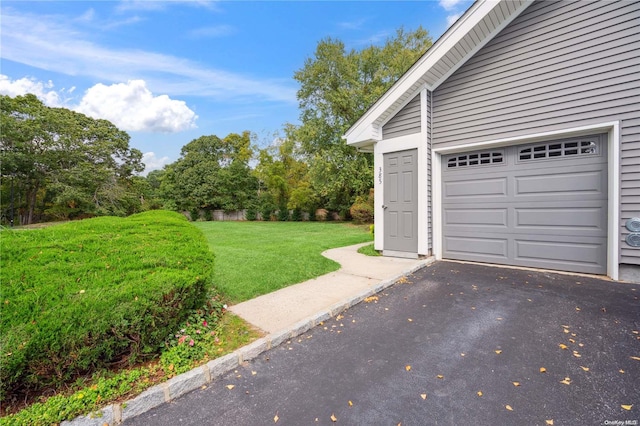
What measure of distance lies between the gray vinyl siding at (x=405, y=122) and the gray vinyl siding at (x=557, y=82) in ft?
1.52

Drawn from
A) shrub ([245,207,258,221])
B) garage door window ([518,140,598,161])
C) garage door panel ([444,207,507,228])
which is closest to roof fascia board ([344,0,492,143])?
garage door window ([518,140,598,161])

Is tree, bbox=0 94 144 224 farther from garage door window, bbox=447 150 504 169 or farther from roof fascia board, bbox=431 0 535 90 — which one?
garage door window, bbox=447 150 504 169

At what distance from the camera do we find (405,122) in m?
6.02

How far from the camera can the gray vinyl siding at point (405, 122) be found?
19.2 ft

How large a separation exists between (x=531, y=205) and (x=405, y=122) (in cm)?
280

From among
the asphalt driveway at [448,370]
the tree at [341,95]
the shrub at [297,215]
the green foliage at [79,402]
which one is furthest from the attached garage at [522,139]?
the shrub at [297,215]

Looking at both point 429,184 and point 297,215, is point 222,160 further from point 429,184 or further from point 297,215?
point 429,184

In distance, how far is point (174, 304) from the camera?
7.86ft

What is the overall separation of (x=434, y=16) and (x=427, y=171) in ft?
18.7

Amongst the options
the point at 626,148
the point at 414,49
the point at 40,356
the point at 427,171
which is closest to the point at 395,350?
the point at 40,356

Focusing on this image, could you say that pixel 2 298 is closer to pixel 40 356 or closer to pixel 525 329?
pixel 40 356

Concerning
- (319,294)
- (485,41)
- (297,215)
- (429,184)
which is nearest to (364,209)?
(297,215)

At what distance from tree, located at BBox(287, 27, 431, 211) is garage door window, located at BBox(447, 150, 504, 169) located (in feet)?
29.9

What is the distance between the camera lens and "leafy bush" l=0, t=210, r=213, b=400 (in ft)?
5.80
